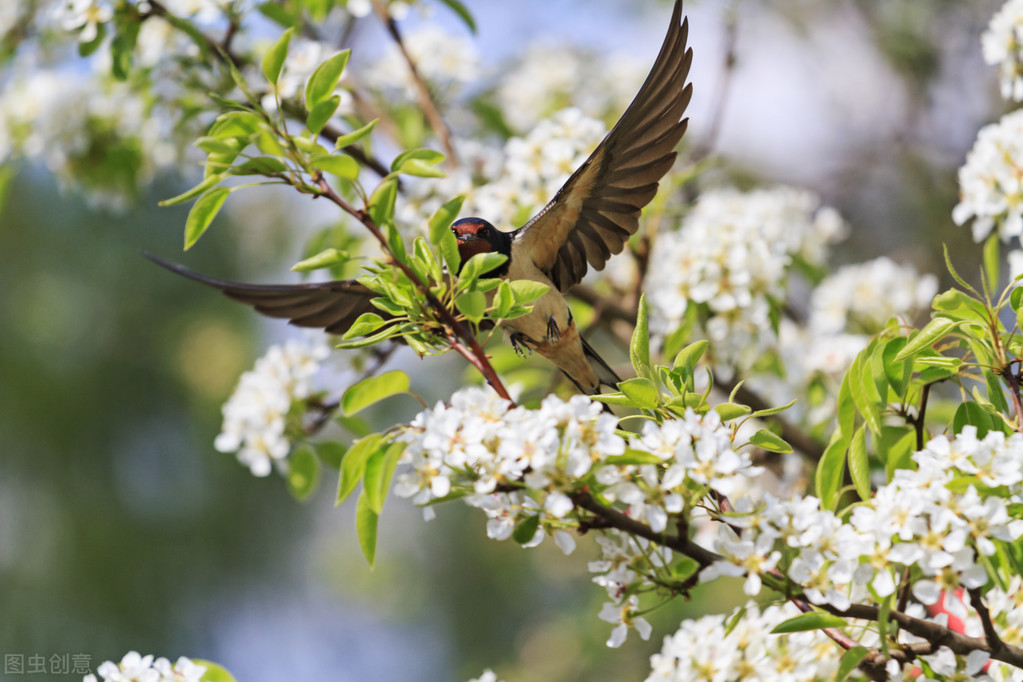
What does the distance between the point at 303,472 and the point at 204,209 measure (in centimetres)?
106

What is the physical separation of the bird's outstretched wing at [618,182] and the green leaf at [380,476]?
2.24 ft

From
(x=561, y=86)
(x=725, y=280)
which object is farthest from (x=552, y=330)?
(x=561, y=86)

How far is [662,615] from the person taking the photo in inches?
99.0

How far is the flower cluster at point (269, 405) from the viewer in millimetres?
1926

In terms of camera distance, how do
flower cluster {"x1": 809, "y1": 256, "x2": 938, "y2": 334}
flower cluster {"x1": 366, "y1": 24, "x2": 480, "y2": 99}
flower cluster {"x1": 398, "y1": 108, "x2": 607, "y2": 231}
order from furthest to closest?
1. flower cluster {"x1": 366, "y1": 24, "x2": 480, "y2": 99}
2. flower cluster {"x1": 809, "y1": 256, "x2": 938, "y2": 334}
3. flower cluster {"x1": 398, "y1": 108, "x2": 607, "y2": 231}

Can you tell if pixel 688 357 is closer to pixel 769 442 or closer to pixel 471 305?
pixel 769 442

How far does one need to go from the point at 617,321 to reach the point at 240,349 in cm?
300

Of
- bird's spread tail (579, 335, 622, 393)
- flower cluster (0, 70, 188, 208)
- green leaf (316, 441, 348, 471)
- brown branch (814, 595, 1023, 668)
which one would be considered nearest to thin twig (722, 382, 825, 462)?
bird's spread tail (579, 335, 622, 393)

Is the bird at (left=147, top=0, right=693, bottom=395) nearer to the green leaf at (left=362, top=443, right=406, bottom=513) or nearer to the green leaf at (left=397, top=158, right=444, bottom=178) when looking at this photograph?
the green leaf at (left=397, top=158, right=444, bottom=178)

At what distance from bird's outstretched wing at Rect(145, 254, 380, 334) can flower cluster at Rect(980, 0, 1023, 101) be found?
49.2 inches

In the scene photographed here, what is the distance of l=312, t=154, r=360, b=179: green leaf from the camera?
0.88 m

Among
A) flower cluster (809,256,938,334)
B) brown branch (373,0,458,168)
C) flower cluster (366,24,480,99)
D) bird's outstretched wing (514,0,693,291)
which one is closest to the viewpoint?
bird's outstretched wing (514,0,693,291)

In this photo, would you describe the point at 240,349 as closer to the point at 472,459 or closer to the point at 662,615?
the point at 662,615

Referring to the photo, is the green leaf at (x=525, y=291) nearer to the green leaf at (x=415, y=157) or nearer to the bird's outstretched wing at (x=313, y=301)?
the green leaf at (x=415, y=157)
